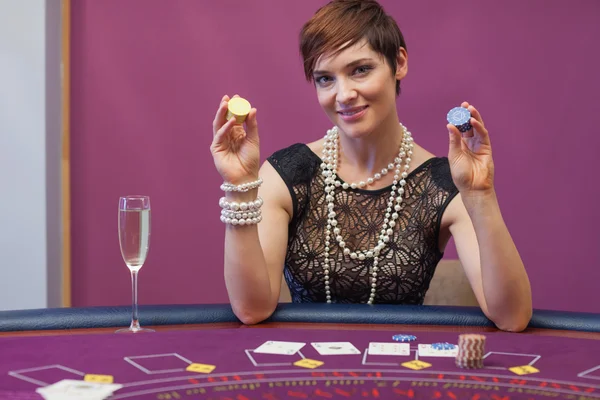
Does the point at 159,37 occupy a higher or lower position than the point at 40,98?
higher

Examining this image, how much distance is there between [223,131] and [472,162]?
50 centimetres

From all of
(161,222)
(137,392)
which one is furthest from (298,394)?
(161,222)

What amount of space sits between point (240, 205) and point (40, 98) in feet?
6.05

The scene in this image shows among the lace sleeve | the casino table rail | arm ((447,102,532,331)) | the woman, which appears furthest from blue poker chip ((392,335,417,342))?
the lace sleeve

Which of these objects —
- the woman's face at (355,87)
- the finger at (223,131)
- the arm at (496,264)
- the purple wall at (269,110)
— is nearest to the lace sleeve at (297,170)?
the woman's face at (355,87)

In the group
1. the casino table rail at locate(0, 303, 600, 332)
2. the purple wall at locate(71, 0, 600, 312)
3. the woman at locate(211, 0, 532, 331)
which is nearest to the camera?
the casino table rail at locate(0, 303, 600, 332)

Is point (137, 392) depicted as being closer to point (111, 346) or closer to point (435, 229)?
point (111, 346)

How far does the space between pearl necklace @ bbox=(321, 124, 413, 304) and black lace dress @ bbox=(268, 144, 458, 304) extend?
0.5 inches

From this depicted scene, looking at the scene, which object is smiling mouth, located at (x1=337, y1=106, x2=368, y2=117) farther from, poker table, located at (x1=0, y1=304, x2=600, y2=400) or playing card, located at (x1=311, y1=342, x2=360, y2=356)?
playing card, located at (x1=311, y1=342, x2=360, y2=356)

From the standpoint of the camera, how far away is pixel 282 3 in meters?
3.34

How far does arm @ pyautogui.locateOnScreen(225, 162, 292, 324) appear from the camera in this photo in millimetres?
1546

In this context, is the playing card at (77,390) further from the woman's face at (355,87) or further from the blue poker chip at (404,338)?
the woman's face at (355,87)

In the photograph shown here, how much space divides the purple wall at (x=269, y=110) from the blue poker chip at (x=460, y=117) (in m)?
1.74

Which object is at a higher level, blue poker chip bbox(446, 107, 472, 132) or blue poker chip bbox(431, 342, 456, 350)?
blue poker chip bbox(446, 107, 472, 132)
